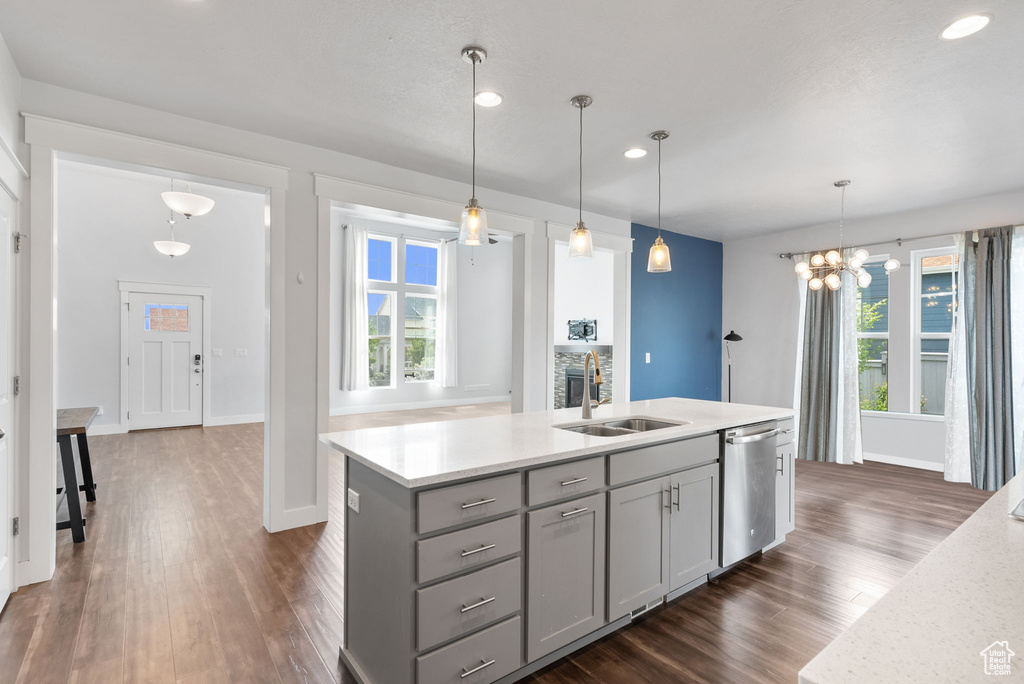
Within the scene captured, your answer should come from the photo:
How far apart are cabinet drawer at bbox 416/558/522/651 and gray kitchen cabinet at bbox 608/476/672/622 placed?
0.53 metres

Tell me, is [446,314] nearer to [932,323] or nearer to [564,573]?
[932,323]

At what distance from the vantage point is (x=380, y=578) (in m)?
1.85

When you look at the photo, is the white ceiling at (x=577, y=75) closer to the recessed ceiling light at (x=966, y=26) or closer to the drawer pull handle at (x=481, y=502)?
the recessed ceiling light at (x=966, y=26)

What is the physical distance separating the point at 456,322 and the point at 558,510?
7605mm

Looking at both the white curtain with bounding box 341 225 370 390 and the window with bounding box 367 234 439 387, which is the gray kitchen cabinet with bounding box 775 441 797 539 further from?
the window with bounding box 367 234 439 387

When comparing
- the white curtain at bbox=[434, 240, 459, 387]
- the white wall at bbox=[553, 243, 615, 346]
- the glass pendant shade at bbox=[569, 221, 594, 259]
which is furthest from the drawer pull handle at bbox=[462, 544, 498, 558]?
the white curtain at bbox=[434, 240, 459, 387]

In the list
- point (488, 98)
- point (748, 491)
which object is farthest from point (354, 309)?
point (748, 491)

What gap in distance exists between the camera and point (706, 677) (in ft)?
6.61

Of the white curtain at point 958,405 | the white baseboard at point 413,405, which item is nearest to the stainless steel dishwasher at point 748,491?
the white curtain at point 958,405

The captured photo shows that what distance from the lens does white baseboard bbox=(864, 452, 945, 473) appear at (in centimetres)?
523

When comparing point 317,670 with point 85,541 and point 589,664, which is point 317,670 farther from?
point 85,541

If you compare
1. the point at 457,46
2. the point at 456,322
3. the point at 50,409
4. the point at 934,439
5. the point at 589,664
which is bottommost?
the point at 589,664

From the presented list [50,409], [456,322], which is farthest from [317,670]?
[456,322]

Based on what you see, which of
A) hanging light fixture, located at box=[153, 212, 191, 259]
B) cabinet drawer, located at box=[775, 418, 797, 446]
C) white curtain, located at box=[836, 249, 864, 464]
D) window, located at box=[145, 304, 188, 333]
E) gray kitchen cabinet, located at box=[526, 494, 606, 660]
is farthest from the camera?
window, located at box=[145, 304, 188, 333]
